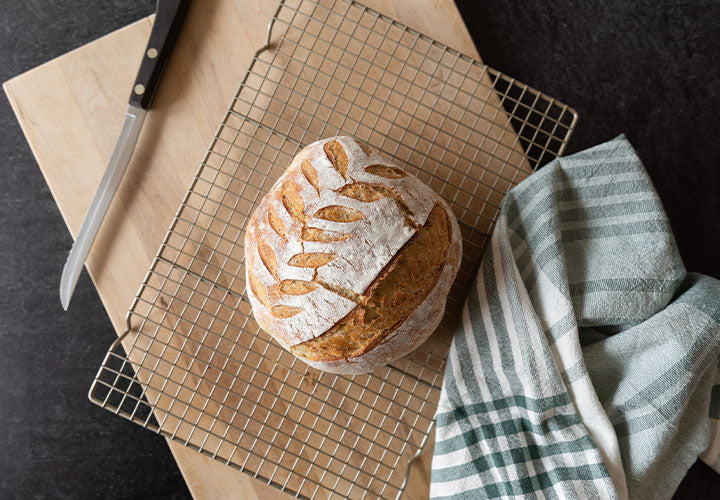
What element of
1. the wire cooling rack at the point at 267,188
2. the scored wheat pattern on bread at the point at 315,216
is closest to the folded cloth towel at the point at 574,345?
the wire cooling rack at the point at 267,188

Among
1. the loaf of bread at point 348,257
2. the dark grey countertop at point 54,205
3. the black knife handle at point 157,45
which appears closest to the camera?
the loaf of bread at point 348,257

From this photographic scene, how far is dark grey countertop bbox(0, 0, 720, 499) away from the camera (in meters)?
1.60

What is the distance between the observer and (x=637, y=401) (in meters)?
1.01

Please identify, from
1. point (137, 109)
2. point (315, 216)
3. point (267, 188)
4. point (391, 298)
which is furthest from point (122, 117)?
point (391, 298)

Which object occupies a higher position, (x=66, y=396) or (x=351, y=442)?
(x=351, y=442)

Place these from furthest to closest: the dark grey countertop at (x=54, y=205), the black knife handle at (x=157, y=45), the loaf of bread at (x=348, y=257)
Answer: the dark grey countertop at (x=54, y=205) → the black knife handle at (x=157, y=45) → the loaf of bread at (x=348, y=257)

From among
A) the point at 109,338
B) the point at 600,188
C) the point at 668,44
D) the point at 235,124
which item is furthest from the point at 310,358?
the point at 668,44

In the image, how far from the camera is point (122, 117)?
1143 millimetres

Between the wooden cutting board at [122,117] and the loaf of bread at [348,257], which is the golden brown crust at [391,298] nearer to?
the loaf of bread at [348,257]

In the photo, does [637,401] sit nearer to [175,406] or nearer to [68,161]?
[175,406]

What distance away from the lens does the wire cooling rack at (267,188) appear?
1089 mm

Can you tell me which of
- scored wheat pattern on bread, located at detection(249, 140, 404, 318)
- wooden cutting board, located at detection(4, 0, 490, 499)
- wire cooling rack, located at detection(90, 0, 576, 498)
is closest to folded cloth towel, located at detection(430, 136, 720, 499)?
wire cooling rack, located at detection(90, 0, 576, 498)

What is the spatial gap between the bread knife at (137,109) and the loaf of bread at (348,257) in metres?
0.32

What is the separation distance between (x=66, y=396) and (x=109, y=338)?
7.4 inches
